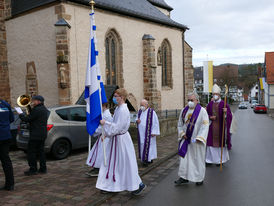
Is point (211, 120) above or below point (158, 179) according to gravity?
above

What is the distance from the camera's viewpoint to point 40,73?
1540 cm

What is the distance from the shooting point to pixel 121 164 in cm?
477

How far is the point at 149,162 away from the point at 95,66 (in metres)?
3.37

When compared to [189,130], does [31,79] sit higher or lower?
higher

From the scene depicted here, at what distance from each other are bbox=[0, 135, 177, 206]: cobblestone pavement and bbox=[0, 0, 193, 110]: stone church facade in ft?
24.5

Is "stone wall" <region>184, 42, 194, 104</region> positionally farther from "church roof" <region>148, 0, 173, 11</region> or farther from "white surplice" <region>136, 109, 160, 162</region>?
"white surplice" <region>136, 109, 160, 162</region>

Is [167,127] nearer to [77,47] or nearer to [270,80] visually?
[77,47]

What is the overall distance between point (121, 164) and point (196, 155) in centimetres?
169

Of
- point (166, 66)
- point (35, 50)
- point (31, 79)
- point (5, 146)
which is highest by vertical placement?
point (35, 50)

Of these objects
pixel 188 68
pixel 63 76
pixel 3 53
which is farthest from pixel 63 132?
pixel 188 68

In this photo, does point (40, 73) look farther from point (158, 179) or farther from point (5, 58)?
point (158, 179)

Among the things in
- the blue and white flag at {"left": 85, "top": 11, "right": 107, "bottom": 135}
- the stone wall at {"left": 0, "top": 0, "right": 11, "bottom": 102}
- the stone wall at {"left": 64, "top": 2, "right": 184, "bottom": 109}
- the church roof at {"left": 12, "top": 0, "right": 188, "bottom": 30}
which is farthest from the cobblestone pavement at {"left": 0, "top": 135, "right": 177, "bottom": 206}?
the stone wall at {"left": 0, "top": 0, "right": 11, "bottom": 102}

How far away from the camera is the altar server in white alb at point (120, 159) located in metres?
4.66

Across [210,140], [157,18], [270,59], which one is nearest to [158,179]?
[210,140]
